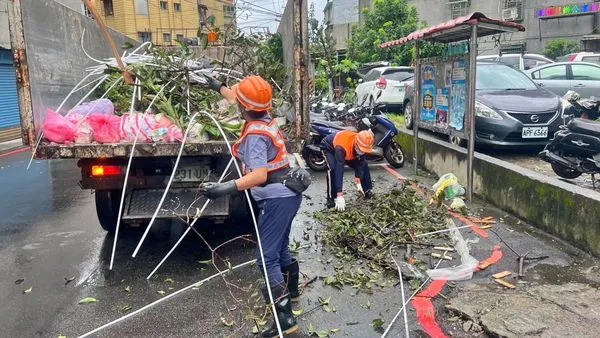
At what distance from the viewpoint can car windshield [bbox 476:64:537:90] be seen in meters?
9.10

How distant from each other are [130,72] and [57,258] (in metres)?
2.02

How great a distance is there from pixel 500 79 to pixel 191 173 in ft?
22.5

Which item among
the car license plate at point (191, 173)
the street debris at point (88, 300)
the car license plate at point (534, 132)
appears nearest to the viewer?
the street debris at point (88, 300)

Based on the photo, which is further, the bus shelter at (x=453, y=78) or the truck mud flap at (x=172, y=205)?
the bus shelter at (x=453, y=78)

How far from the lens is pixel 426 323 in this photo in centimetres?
347

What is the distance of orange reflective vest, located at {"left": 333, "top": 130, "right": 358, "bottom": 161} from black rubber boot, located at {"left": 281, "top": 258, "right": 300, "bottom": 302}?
236 centimetres

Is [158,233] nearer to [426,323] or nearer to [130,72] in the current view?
[130,72]

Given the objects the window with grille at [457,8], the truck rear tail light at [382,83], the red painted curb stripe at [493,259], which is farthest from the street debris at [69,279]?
the window with grille at [457,8]

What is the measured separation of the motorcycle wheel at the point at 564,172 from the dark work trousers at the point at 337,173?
256cm

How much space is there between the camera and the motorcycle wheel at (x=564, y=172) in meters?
6.57

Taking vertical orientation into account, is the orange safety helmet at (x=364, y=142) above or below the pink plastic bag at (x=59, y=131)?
below

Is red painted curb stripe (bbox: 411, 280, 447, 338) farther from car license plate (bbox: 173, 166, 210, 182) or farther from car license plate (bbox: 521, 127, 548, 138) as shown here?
car license plate (bbox: 521, 127, 548, 138)

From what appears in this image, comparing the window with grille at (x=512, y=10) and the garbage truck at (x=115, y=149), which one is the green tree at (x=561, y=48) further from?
the garbage truck at (x=115, y=149)

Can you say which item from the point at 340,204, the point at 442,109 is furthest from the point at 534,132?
the point at 340,204
